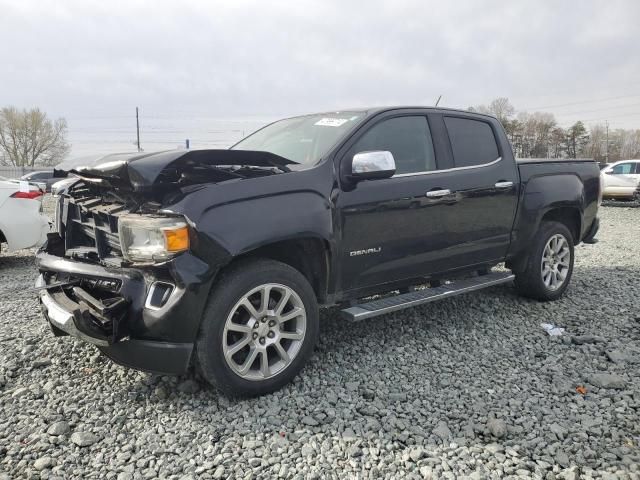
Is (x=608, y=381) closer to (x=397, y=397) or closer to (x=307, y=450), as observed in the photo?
(x=397, y=397)

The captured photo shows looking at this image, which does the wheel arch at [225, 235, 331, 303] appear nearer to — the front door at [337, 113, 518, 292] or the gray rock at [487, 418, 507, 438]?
the front door at [337, 113, 518, 292]

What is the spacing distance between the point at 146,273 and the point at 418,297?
2.04m

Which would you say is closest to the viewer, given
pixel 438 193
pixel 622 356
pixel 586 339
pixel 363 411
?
pixel 363 411

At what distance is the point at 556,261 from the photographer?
518 centimetres

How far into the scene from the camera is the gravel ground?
96.8 inches

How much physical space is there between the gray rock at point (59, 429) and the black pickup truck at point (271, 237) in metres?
0.46

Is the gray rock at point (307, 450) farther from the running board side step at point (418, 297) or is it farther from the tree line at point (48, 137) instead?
the tree line at point (48, 137)

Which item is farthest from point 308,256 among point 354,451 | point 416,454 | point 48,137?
point 48,137

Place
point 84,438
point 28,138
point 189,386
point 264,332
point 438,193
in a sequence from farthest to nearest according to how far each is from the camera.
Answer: point 28,138
point 438,193
point 189,386
point 264,332
point 84,438

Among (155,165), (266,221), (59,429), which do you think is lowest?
(59,429)

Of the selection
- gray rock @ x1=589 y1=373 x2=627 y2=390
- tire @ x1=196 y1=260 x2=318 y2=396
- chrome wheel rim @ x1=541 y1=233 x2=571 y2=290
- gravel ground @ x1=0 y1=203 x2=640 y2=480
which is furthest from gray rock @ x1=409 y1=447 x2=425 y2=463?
chrome wheel rim @ x1=541 y1=233 x2=571 y2=290

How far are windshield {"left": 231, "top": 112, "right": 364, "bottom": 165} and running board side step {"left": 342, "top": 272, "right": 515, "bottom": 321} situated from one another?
111 centimetres

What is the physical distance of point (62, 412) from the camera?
2.90 metres

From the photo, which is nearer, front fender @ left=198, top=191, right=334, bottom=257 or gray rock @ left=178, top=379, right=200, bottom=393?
front fender @ left=198, top=191, right=334, bottom=257
